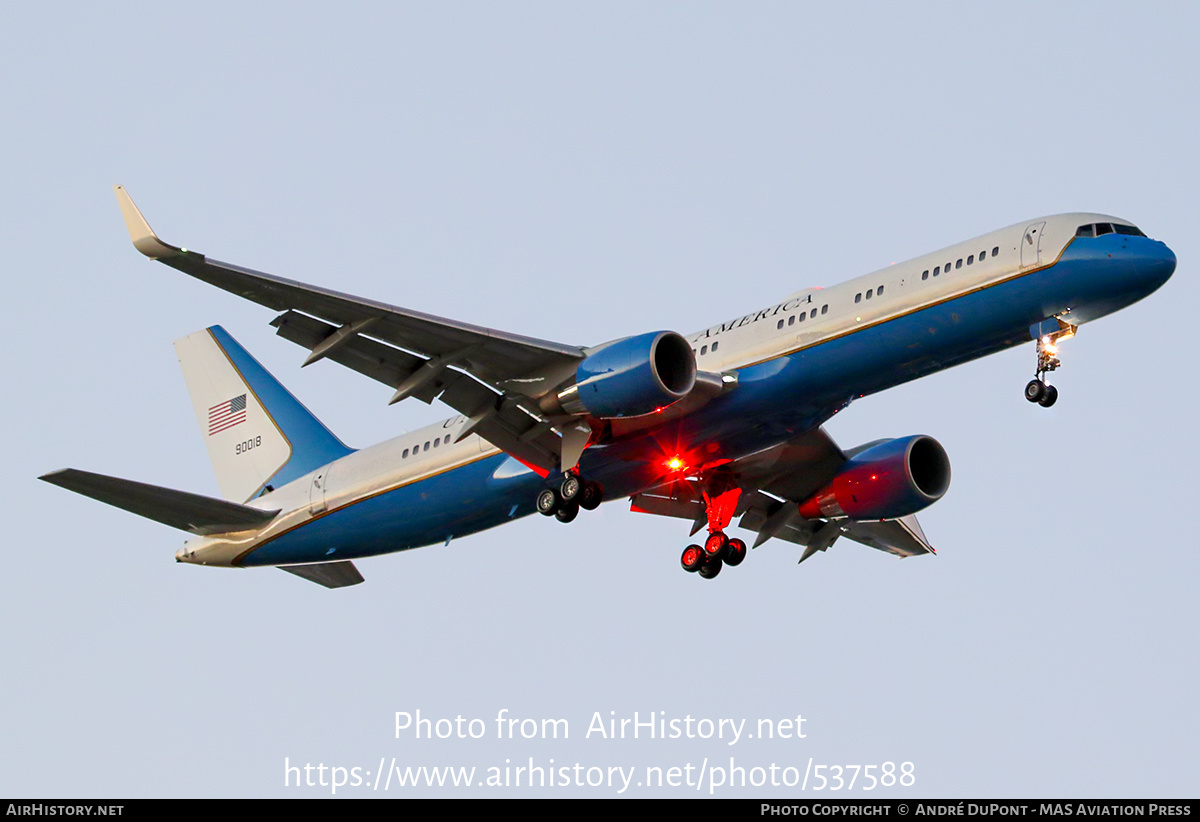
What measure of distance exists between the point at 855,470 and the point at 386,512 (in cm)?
1119

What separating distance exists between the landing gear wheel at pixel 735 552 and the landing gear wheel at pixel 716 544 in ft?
0.46

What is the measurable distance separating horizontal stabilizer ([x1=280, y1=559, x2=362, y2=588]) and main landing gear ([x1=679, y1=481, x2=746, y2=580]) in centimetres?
858

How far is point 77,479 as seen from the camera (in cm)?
3334

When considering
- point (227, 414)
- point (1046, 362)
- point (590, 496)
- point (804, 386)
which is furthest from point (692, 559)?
point (227, 414)

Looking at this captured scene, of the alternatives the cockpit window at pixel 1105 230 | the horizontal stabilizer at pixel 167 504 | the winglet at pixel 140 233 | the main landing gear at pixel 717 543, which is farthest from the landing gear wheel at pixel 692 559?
the winglet at pixel 140 233

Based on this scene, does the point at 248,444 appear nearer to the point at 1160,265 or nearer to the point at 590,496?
the point at 590,496

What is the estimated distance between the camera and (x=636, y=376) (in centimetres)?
3116

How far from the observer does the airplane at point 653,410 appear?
30.5 meters

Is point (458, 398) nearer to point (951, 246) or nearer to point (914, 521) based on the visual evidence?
point (951, 246)

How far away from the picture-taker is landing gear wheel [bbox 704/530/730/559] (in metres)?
38.0

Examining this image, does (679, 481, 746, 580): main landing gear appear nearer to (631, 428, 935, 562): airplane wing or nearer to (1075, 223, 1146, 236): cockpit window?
(631, 428, 935, 562): airplane wing

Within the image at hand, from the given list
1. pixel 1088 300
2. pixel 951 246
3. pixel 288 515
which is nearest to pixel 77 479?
pixel 288 515

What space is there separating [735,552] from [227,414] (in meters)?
14.3

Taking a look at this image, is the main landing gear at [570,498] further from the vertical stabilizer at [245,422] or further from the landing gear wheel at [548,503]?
the vertical stabilizer at [245,422]
